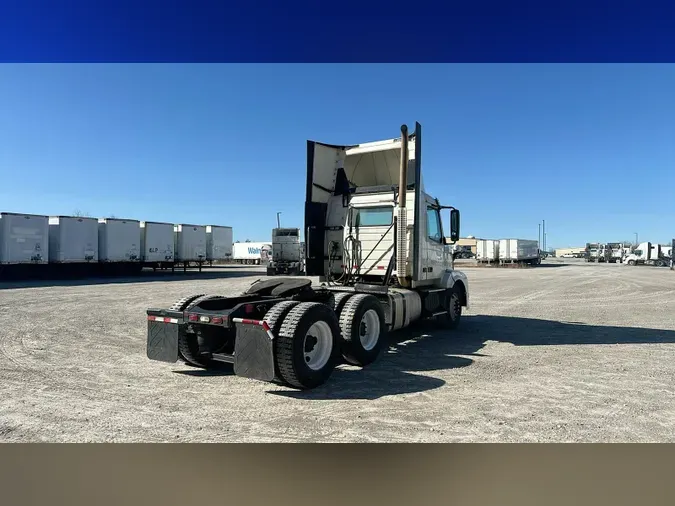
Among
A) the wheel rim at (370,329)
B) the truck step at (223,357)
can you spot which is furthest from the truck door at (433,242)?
the truck step at (223,357)

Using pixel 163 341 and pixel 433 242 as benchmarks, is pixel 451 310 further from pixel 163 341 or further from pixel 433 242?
pixel 163 341

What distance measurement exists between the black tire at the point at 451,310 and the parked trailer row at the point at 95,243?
24.4 meters

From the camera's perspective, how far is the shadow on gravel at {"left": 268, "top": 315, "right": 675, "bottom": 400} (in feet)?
20.1

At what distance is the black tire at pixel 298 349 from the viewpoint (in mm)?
5656

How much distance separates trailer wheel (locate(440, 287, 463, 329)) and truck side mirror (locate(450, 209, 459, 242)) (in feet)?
4.03

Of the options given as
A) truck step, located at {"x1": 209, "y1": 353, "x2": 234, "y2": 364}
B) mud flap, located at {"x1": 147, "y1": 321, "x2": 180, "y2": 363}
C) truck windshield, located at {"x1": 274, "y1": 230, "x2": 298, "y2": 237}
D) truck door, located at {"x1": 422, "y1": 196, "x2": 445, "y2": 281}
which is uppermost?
truck windshield, located at {"x1": 274, "y1": 230, "x2": 298, "y2": 237}

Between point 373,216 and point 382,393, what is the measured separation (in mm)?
4383

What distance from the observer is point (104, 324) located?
37.1 ft

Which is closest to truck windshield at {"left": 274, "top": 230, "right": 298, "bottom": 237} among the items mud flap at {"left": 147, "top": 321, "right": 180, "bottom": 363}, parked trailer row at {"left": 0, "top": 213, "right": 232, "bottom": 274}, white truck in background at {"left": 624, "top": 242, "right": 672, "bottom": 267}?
parked trailer row at {"left": 0, "top": 213, "right": 232, "bottom": 274}

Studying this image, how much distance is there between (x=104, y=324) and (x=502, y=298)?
14169 millimetres

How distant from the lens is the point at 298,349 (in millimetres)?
5723

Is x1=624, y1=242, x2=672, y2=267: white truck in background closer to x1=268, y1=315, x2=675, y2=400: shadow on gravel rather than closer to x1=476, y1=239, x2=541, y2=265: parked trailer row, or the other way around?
x1=476, y1=239, x2=541, y2=265: parked trailer row

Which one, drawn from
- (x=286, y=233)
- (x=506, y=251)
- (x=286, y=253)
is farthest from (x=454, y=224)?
(x=506, y=251)

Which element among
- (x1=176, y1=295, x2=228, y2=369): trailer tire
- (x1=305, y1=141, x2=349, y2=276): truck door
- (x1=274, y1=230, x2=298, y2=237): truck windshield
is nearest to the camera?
(x1=176, y1=295, x2=228, y2=369): trailer tire
